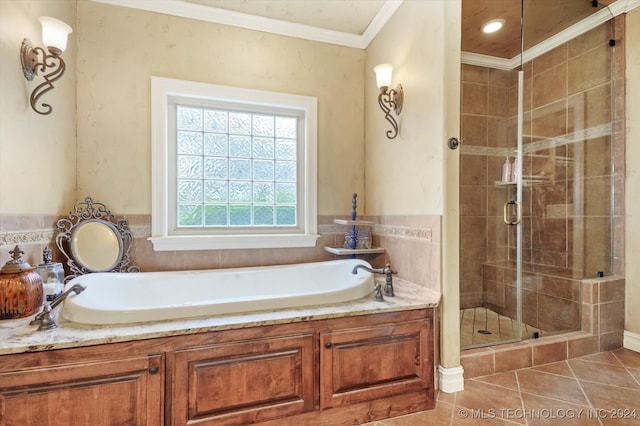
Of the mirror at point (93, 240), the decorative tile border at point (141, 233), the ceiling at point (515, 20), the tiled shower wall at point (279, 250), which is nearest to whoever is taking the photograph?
the decorative tile border at point (141, 233)

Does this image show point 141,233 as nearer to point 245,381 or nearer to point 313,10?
point 245,381

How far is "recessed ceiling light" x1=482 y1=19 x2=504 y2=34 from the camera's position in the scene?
8.15 ft

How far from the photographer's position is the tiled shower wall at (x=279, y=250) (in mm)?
1710

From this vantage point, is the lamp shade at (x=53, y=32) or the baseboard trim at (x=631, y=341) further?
the baseboard trim at (x=631, y=341)

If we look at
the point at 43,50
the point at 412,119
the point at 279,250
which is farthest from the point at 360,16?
the point at 43,50

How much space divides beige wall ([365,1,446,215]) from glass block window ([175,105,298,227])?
2.48 feet

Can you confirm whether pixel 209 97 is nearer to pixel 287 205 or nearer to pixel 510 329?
pixel 287 205

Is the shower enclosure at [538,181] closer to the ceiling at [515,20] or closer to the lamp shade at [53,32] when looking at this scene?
the ceiling at [515,20]

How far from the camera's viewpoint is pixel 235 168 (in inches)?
102

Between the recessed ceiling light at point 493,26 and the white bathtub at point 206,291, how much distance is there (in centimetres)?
219

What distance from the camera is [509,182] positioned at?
8.92 ft

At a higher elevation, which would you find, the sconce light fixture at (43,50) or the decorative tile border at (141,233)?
the sconce light fixture at (43,50)

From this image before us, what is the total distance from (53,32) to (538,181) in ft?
11.9

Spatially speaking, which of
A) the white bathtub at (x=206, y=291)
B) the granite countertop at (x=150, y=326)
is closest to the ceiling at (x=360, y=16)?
the white bathtub at (x=206, y=291)
